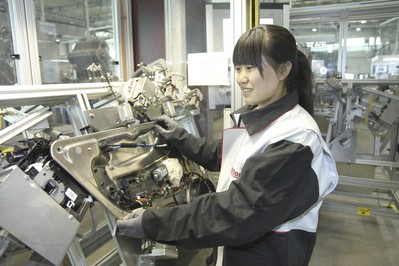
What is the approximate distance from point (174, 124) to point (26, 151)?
82 centimetres

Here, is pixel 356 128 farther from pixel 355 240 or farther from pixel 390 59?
pixel 390 59

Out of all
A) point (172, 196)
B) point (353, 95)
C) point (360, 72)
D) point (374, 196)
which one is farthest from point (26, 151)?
point (360, 72)

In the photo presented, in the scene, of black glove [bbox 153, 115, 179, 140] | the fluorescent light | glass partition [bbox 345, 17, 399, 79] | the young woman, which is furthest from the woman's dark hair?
the fluorescent light

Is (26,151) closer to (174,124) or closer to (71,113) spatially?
(71,113)

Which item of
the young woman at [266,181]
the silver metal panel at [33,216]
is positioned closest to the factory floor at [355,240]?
the young woman at [266,181]

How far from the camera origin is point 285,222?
108 cm

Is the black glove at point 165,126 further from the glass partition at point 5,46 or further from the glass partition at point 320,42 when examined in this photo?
the glass partition at point 320,42

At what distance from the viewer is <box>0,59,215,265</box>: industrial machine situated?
930 millimetres

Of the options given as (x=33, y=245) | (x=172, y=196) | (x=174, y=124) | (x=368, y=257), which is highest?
(x=174, y=124)

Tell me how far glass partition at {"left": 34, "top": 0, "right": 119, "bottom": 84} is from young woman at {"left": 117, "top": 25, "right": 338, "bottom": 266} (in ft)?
6.36

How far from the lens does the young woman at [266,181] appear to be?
958mm

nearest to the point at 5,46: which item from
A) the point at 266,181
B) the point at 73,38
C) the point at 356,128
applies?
the point at 73,38

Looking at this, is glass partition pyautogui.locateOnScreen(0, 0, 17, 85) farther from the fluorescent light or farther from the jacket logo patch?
the fluorescent light

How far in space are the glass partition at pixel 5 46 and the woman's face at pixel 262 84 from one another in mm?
1852
